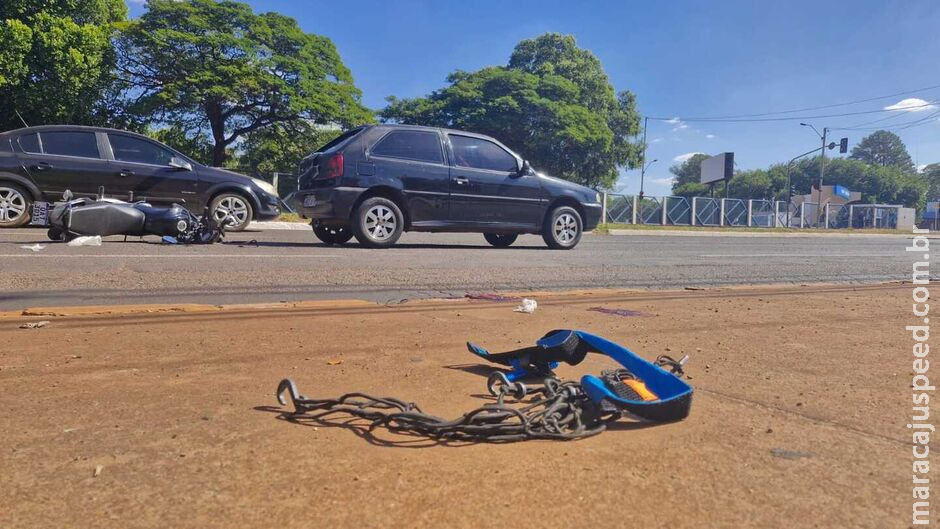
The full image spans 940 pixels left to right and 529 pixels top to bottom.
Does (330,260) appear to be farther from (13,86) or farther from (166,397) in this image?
(13,86)

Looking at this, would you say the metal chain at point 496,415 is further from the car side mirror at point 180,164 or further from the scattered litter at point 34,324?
the car side mirror at point 180,164

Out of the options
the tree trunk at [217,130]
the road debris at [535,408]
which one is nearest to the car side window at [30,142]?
the road debris at [535,408]

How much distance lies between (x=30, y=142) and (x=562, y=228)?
7.67 m

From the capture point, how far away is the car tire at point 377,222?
7461 millimetres

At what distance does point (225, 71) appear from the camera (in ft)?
80.5

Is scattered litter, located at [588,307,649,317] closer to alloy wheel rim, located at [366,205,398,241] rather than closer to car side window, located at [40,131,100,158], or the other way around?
alloy wheel rim, located at [366,205,398,241]

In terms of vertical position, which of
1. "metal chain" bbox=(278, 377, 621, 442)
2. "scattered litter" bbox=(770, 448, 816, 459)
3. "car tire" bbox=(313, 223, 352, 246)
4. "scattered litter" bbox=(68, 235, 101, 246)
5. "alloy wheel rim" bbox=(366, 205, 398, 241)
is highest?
"alloy wheel rim" bbox=(366, 205, 398, 241)

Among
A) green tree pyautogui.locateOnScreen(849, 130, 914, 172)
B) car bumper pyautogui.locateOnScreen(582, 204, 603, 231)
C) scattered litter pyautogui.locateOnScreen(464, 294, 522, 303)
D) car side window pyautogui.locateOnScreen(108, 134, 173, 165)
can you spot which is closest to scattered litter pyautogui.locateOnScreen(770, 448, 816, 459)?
scattered litter pyautogui.locateOnScreen(464, 294, 522, 303)

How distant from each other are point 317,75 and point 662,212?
21.3 meters

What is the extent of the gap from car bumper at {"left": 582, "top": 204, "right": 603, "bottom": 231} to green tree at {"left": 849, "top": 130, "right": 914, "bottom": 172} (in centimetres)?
11598

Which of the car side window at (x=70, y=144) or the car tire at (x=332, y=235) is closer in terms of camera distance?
the car tire at (x=332, y=235)

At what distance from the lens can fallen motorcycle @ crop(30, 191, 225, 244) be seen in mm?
6359

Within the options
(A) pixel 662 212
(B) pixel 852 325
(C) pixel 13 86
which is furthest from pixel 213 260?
(A) pixel 662 212

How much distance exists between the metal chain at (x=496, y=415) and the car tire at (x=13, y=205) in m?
8.59
